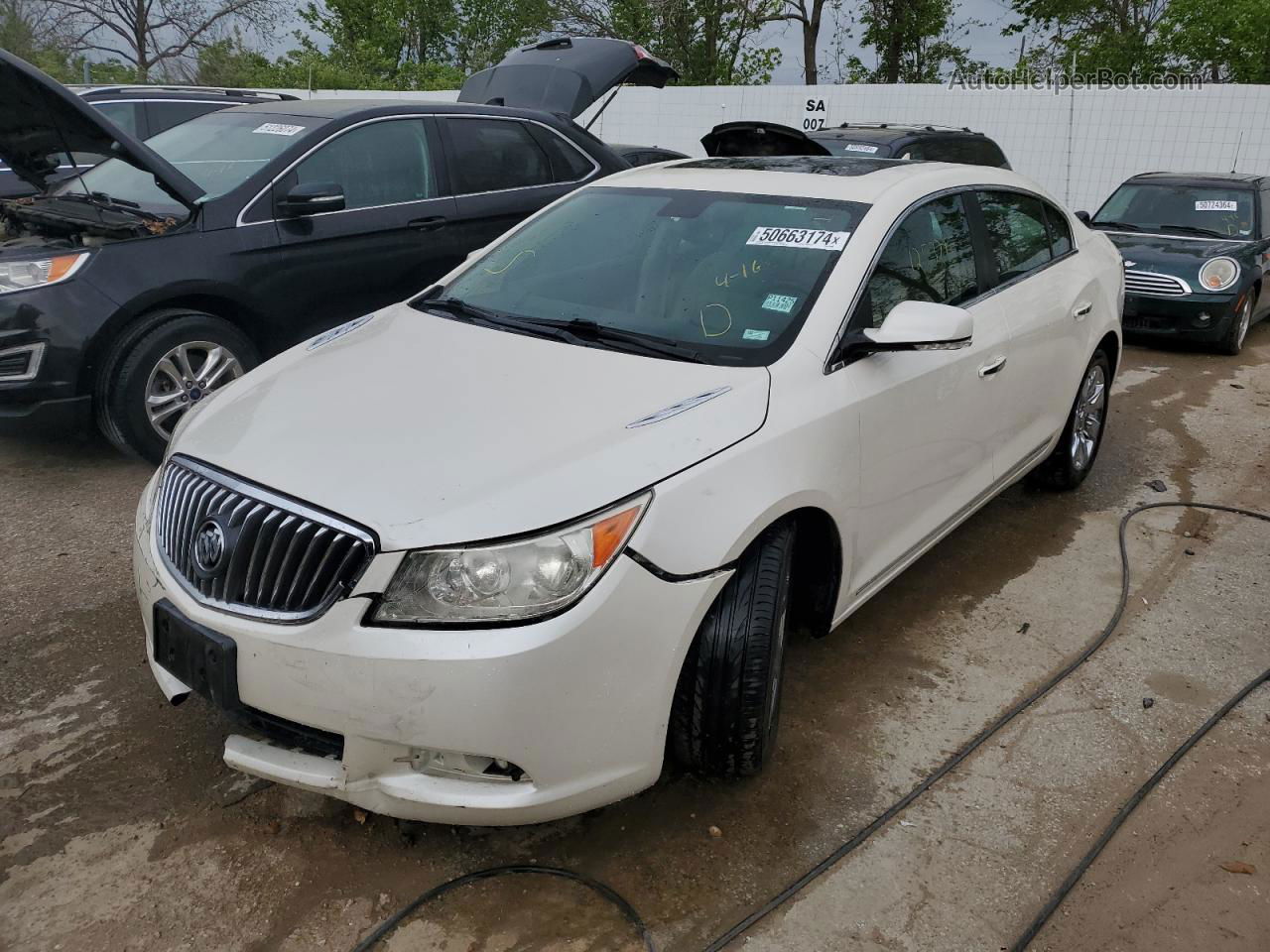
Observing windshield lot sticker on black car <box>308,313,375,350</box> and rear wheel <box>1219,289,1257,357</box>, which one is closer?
windshield lot sticker on black car <box>308,313,375,350</box>

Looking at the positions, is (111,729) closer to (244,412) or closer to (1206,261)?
(244,412)

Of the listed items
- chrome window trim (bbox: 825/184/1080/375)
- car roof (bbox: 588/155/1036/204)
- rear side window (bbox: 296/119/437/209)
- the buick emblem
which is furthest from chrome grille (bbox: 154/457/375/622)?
rear side window (bbox: 296/119/437/209)

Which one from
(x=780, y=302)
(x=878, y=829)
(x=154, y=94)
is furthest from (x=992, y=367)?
(x=154, y=94)

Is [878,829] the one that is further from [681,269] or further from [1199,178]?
[1199,178]

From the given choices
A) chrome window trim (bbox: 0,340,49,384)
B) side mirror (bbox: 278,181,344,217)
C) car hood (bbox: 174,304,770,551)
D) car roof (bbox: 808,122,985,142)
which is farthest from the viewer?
car roof (bbox: 808,122,985,142)

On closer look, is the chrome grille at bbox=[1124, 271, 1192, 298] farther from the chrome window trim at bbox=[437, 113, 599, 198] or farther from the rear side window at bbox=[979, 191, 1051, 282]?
the chrome window trim at bbox=[437, 113, 599, 198]

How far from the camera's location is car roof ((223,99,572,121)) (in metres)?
5.49

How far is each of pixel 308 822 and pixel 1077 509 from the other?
386cm

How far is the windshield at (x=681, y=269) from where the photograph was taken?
119 inches

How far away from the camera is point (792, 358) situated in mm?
2834

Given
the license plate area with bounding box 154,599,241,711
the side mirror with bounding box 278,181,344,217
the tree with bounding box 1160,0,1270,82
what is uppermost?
the tree with bounding box 1160,0,1270,82

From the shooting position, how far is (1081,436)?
16.6 feet

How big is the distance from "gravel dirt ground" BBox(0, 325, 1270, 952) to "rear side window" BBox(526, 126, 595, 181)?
3.43m

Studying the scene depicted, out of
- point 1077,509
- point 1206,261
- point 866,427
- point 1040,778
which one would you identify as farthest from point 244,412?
point 1206,261
